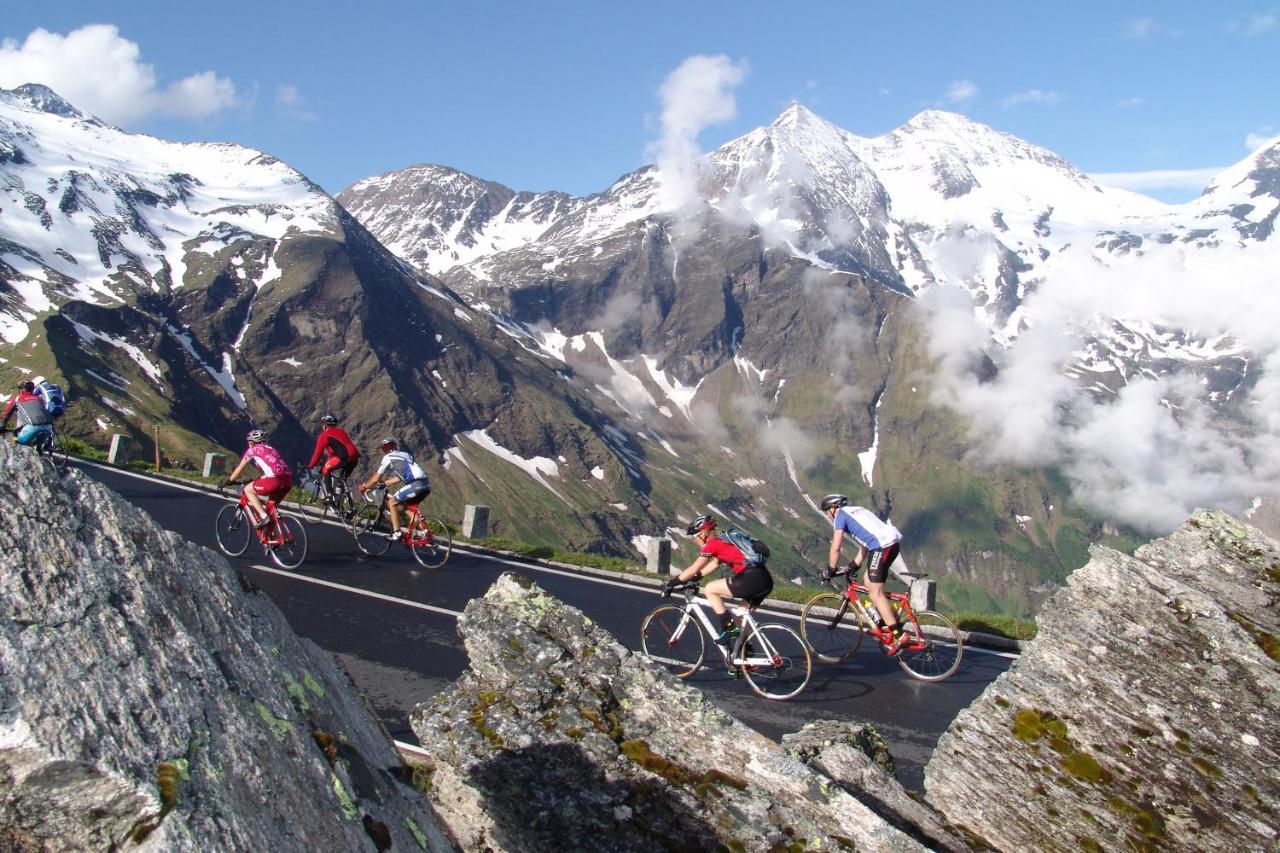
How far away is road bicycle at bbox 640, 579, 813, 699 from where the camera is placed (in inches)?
459

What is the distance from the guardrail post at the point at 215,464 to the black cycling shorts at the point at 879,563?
73.6 feet

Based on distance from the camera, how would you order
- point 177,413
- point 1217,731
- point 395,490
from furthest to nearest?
point 177,413 < point 395,490 < point 1217,731

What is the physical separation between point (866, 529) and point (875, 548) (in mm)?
400

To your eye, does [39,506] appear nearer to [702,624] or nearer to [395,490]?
[702,624]

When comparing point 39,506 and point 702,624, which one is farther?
point 702,624

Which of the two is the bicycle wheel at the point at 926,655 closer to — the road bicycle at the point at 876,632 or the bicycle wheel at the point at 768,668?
the road bicycle at the point at 876,632

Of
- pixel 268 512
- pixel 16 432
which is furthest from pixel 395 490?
pixel 16 432

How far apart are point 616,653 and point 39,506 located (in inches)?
146

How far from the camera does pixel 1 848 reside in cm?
217

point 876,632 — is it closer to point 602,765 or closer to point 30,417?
point 602,765

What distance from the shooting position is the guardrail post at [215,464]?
28.7 m

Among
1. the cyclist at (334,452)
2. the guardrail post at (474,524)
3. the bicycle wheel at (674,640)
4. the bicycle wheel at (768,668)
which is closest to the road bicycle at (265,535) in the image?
the cyclist at (334,452)

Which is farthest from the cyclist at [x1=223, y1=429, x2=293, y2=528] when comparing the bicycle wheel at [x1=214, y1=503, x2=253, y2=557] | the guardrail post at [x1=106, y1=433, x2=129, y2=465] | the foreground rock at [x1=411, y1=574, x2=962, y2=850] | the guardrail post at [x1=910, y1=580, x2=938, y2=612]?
the guardrail post at [x1=106, y1=433, x2=129, y2=465]

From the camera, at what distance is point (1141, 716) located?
18.6 ft
